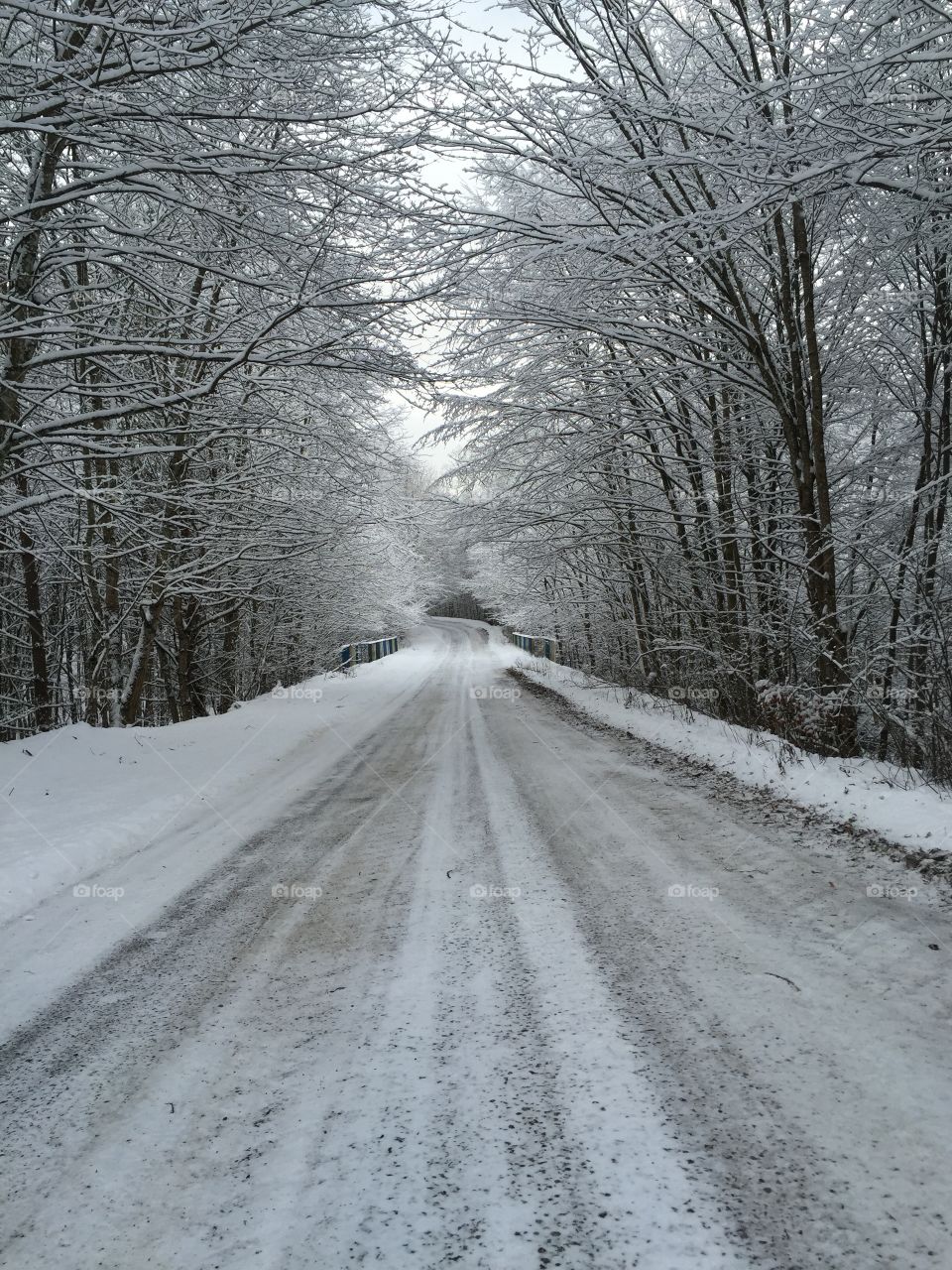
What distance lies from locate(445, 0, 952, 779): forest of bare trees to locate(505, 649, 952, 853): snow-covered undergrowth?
1.33ft

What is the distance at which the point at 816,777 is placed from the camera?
20.6ft

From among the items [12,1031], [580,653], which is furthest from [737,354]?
[580,653]

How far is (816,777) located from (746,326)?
450cm

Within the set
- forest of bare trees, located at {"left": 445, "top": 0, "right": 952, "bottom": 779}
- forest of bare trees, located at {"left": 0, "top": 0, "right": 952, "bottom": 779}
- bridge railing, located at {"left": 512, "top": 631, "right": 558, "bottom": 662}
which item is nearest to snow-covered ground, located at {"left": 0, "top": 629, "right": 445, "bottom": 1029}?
forest of bare trees, located at {"left": 0, "top": 0, "right": 952, "bottom": 779}

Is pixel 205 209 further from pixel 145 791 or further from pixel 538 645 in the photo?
pixel 538 645

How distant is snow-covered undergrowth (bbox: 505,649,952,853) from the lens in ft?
16.1

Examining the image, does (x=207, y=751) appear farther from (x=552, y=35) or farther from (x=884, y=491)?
(x=884, y=491)

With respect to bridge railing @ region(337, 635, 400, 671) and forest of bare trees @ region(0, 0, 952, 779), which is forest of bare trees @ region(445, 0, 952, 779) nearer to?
forest of bare trees @ region(0, 0, 952, 779)

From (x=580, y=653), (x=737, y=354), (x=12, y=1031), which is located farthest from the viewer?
(x=580, y=653)

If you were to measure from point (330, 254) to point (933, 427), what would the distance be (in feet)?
25.9

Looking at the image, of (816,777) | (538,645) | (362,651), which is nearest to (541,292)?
(816,777)

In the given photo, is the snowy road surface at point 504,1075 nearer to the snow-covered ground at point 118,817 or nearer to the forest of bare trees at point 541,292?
the snow-covered ground at point 118,817

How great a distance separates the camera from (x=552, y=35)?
18.1 feet

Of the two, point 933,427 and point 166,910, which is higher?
point 933,427
